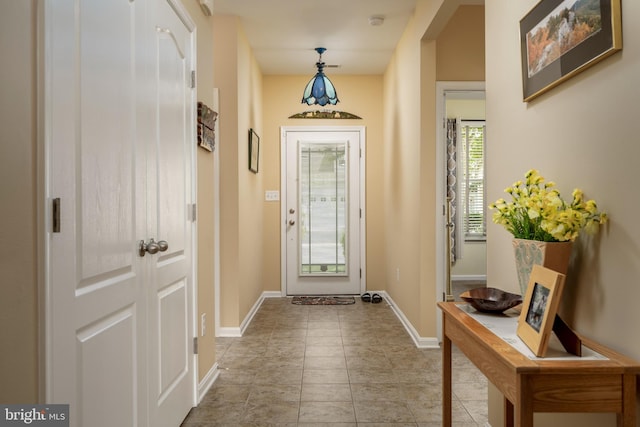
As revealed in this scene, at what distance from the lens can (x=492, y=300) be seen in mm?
1545

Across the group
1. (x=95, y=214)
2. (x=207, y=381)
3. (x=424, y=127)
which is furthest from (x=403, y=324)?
(x=95, y=214)

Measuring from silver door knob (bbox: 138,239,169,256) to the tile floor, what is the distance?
100 cm

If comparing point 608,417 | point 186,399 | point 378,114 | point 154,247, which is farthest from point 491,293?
point 378,114

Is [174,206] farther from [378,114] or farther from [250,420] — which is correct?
[378,114]

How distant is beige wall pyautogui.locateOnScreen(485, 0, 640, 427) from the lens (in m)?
1.12

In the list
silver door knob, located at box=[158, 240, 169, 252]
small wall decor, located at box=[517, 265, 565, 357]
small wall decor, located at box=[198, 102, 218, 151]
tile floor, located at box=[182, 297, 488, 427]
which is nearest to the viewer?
small wall decor, located at box=[517, 265, 565, 357]

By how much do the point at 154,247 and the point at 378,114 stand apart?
411cm

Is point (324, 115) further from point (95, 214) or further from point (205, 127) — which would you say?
point (95, 214)

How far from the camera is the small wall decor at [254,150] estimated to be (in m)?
4.29

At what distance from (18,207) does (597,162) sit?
5.14ft

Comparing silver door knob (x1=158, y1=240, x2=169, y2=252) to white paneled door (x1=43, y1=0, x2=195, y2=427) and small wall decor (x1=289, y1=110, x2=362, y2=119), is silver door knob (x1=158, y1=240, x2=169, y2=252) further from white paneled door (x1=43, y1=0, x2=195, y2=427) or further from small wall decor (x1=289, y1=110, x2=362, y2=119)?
small wall decor (x1=289, y1=110, x2=362, y2=119)

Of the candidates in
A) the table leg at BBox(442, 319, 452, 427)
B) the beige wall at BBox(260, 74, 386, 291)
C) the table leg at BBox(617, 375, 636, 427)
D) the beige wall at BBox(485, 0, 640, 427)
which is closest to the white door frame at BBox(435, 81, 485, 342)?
the beige wall at BBox(485, 0, 640, 427)

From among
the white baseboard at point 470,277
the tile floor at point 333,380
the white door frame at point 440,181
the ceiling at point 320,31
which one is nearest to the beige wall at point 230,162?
the ceiling at point 320,31

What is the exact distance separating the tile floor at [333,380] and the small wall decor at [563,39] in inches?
66.4
